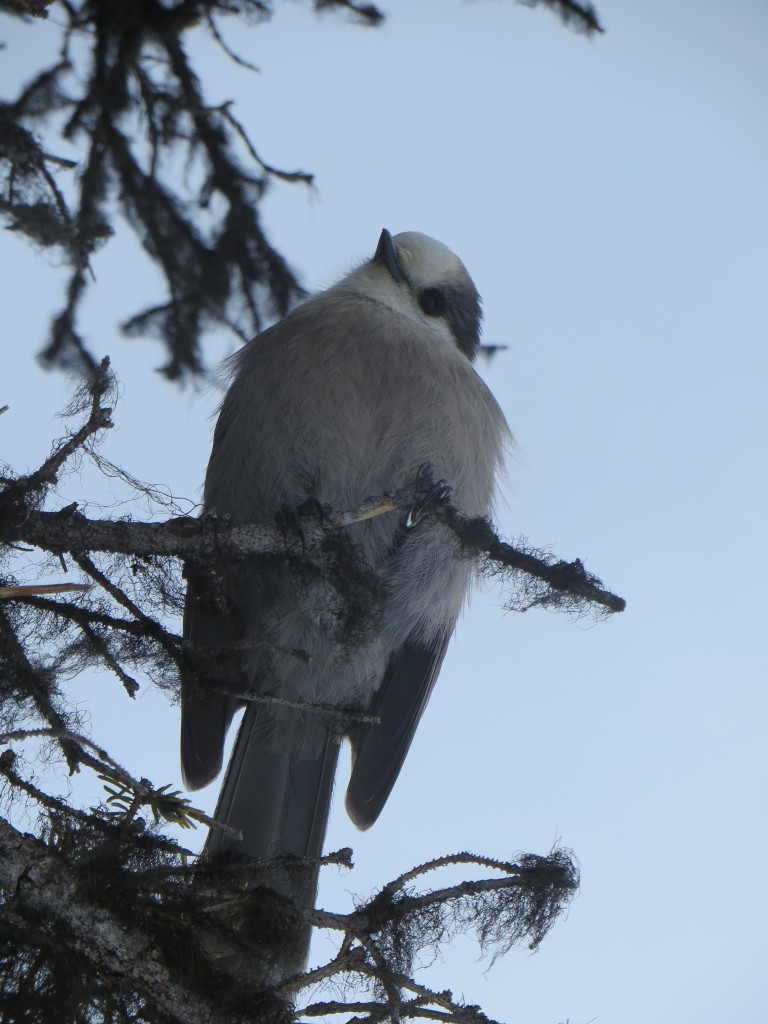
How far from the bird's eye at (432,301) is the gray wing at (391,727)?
3.28ft

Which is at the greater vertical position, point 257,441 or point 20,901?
point 257,441

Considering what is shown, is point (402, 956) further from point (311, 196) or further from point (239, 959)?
point (311, 196)

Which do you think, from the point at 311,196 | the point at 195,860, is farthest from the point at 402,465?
the point at 195,860

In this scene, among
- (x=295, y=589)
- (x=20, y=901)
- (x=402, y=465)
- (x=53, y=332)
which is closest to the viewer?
(x=20, y=901)

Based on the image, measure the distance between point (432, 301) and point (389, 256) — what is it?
19 cm

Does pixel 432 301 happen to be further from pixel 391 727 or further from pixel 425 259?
pixel 391 727

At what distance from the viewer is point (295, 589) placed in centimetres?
234

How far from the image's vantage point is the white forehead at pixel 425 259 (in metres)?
3.44

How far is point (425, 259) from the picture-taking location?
3451 millimetres

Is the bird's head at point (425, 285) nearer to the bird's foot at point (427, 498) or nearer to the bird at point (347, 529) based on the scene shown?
the bird at point (347, 529)

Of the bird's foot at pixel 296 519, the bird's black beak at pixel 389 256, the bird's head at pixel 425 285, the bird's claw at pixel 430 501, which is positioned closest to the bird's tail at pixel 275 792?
the bird's foot at pixel 296 519

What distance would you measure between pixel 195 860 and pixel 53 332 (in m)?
1.68

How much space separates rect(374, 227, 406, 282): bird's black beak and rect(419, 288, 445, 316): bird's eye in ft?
0.28

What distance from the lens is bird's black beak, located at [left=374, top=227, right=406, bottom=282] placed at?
340 centimetres
